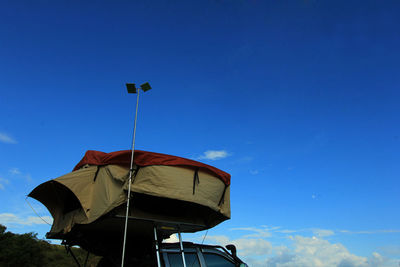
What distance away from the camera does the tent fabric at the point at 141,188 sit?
5788mm

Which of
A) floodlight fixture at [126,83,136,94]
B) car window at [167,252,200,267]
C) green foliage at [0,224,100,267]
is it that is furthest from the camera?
green foliage at [0,224,100,267]

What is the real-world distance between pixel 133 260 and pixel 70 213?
1734 millimetres

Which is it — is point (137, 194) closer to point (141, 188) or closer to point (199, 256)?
point (141, 188)

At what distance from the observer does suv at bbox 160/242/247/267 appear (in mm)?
5793

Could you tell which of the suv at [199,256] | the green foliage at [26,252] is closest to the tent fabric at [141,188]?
the suv at [199,256]

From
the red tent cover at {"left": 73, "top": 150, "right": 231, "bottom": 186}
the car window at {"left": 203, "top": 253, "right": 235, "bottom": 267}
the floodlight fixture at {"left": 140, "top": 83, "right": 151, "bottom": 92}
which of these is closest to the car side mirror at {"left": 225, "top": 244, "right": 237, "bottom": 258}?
the car window at {"left": 203, "top": 253, "right": 235, "bottom": 267}

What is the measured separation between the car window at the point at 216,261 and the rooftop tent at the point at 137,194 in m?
0.81

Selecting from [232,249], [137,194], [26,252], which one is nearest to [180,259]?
[232,249]

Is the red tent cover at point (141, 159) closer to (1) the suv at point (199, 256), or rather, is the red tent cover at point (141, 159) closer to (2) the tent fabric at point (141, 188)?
(2) the tent fabric at point (141, 188)

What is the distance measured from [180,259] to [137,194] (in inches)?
59.8

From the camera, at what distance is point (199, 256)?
20.3 feet

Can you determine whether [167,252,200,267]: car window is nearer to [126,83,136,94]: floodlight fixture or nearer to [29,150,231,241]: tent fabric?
[29,150,231,241]: tent fabric

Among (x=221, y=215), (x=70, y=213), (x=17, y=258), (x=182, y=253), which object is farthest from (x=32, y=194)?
(x=17, y=258)

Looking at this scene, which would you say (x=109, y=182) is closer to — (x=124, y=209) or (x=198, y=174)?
(x=124, y=209)
